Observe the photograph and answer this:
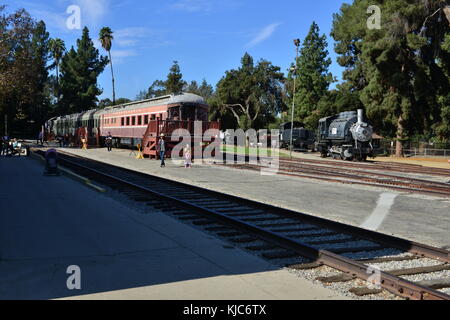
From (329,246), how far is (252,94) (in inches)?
2283

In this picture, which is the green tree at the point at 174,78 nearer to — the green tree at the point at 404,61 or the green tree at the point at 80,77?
the green tree at the point at 80,77

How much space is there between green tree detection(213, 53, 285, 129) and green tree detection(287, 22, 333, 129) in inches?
280

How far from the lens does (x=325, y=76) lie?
57.8 metres

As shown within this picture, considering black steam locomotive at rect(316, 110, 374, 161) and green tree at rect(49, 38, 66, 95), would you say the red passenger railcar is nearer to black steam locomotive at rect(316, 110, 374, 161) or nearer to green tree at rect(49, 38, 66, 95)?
black steam locomotive at rect(316, 110, 374, 161)

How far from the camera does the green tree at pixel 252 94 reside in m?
63.5

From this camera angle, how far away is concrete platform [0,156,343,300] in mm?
4348

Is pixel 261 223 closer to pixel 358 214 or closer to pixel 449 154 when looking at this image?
pixel 358 214

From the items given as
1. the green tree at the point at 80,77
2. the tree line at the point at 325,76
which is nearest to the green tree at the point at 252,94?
the tree line at the point at 325,76

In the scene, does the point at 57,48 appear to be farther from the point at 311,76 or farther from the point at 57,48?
the point at 311,76

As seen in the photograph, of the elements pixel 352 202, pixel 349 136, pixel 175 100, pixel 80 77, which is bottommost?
pixel 352 202

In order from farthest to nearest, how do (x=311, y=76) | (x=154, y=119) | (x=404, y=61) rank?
(x=311, y=76) → (x=404, y=61) → (x=154, y=119)

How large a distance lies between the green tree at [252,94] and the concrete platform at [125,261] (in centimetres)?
5525

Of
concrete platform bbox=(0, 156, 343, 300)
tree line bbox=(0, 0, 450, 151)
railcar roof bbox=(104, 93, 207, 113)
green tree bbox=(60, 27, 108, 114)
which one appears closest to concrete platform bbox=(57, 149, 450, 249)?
concrete platform bbox=(0, 156, 343, 300)

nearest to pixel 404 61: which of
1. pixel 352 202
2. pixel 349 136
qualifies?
pixel 349 136
